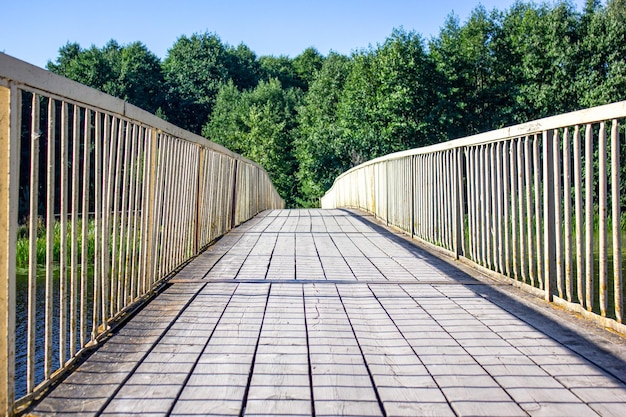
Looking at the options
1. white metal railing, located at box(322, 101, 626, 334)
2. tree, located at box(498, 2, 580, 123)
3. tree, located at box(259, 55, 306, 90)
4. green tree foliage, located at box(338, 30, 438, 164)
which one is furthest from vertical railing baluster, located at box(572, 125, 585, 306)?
tree, located at box(259, 55, 306, 90)

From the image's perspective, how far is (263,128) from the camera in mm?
47719

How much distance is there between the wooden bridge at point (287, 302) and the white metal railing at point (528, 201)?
23 mm

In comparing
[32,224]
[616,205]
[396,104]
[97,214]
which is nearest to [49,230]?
[32,224]

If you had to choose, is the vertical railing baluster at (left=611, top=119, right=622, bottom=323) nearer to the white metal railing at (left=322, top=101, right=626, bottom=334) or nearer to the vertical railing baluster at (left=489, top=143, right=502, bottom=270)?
the white metal railing at (left=322, top=101, right=626, bottom=334)

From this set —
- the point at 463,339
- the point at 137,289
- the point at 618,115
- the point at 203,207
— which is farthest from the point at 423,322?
the point at 203,207

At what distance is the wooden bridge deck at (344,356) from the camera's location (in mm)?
2217

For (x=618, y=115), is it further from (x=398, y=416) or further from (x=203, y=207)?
(x=203, y=207)

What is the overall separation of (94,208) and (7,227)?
1228 millimetres

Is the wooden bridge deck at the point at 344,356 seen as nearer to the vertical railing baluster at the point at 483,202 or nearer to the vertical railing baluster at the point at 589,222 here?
the vertical railing baluster at the point at 589,222

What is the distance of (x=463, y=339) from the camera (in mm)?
3090

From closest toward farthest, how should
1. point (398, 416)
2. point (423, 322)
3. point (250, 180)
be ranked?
1. point (398, 416)
2. point (423, 322)
3. point (250, 180)

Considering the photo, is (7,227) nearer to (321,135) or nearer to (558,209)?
(558,209)

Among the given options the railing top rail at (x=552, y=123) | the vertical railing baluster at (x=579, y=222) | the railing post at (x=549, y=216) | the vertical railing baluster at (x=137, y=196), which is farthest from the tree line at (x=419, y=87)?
the vertical railing baluster at (x=137, y=196)

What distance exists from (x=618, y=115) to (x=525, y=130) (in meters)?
1.29
